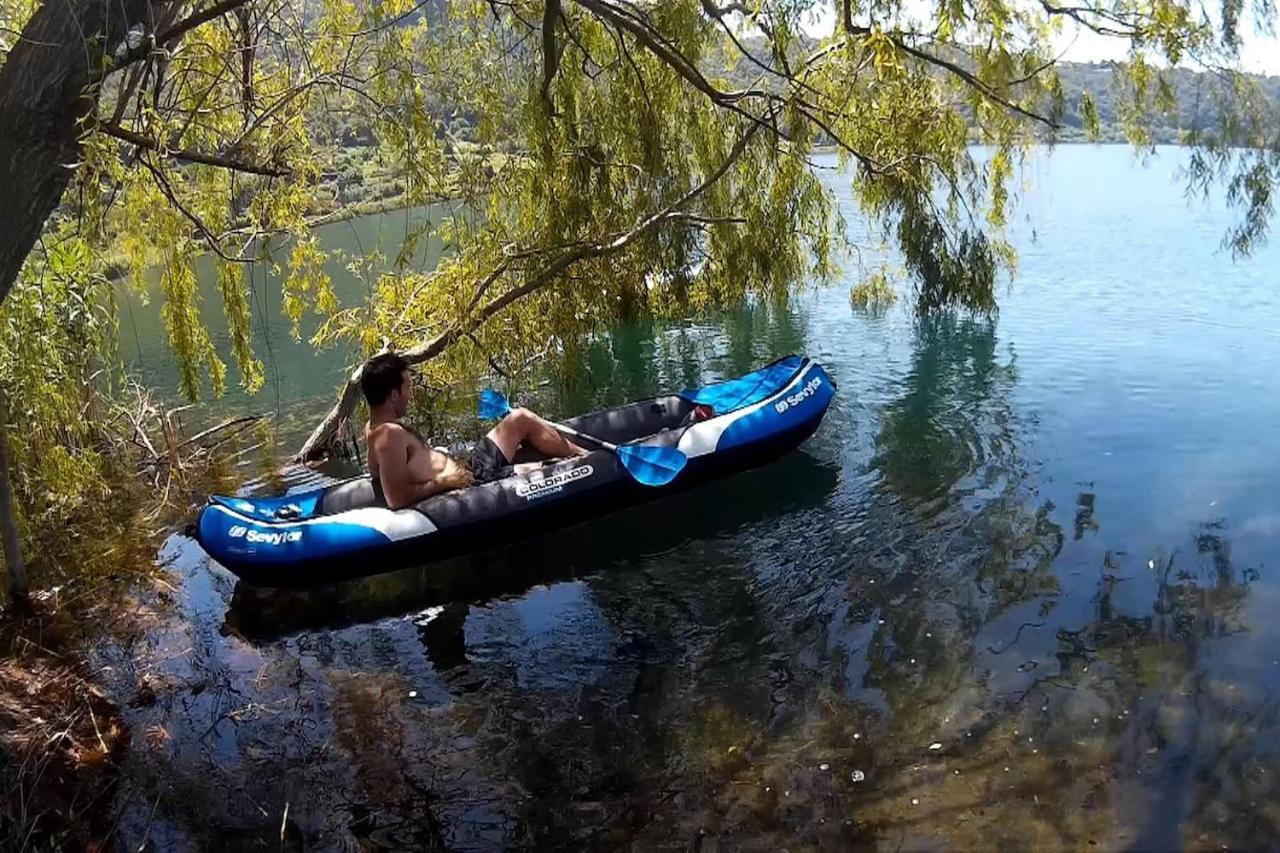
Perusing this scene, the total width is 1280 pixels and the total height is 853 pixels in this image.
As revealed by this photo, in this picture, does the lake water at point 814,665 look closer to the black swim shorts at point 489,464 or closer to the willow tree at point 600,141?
the black swim shorts at point 489,464

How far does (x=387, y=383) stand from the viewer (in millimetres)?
5543

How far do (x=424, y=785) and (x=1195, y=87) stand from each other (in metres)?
5.12

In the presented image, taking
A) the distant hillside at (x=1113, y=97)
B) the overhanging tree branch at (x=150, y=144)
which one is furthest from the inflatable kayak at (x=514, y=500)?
the distant hillside at (x=1113, y=97)

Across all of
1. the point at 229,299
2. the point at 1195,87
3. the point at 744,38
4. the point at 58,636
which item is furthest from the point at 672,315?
the point at 58,636

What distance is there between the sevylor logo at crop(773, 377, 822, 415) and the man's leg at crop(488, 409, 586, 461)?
1.37m

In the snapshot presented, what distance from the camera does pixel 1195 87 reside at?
552cm

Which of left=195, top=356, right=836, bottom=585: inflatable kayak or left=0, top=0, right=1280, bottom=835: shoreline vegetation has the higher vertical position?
left=0, top=0, right=1280, bottom=835: shoreline vegetation

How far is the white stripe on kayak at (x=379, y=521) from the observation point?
5.56 m

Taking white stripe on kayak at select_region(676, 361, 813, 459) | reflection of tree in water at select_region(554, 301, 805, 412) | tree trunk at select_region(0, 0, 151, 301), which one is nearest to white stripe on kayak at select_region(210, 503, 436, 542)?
white stripe on kayak at select_region(676, 361, 813, 459)

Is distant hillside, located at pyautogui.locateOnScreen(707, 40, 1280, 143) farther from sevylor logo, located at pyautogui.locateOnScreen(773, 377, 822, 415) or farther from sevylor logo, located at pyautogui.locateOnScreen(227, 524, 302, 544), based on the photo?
sevylor logo, located at pyautogui.locateOnScreen(227, 524, 302, 544)

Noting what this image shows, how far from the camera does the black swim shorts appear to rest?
6.23 meters

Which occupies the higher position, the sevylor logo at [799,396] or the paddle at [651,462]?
the sevylor logo at [799,396]

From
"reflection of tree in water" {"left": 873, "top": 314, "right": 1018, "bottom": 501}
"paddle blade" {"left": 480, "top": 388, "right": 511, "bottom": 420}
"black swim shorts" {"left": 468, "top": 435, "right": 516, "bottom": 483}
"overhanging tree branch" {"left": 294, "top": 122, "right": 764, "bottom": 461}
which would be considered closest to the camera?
"black swim shorts" {"left": 468, "top": 435, "right": 516, "bottom": 483}

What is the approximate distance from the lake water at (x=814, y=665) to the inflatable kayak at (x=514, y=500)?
0.24 meters
